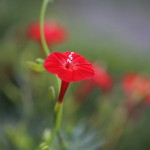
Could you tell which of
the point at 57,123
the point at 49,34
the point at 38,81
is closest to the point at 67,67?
the point at 57,123

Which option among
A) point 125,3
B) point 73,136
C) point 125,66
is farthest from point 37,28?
point 125,3

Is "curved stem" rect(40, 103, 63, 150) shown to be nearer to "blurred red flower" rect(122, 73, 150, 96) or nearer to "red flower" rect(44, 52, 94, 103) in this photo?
"red flower" rect(44, 52, 94, 103)

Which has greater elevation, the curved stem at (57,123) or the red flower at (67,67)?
the red flower at (67,67)

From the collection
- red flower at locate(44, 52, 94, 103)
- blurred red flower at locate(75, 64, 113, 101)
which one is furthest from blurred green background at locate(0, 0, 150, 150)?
red flower at locate(44, 52, 94, 103)

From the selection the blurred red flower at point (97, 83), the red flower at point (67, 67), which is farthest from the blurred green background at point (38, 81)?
the red flower at point (67, 67)

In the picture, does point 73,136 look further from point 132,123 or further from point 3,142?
point 132,123

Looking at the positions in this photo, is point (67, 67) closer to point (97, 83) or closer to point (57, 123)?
point (57, 123)

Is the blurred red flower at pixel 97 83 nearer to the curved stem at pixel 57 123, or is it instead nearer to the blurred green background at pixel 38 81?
the blurred green background at pixel 38 81

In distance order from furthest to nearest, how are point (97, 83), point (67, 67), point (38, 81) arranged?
point (97, 83)
point (38, 81)
point (67, 67)

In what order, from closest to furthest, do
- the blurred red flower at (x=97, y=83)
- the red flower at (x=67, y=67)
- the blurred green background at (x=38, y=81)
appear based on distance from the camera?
1. the red flower at (x=67, y=67)
2. the blurred green background at (x=38, y=81)
3. the blurred red flower at (x=97, y=83)
